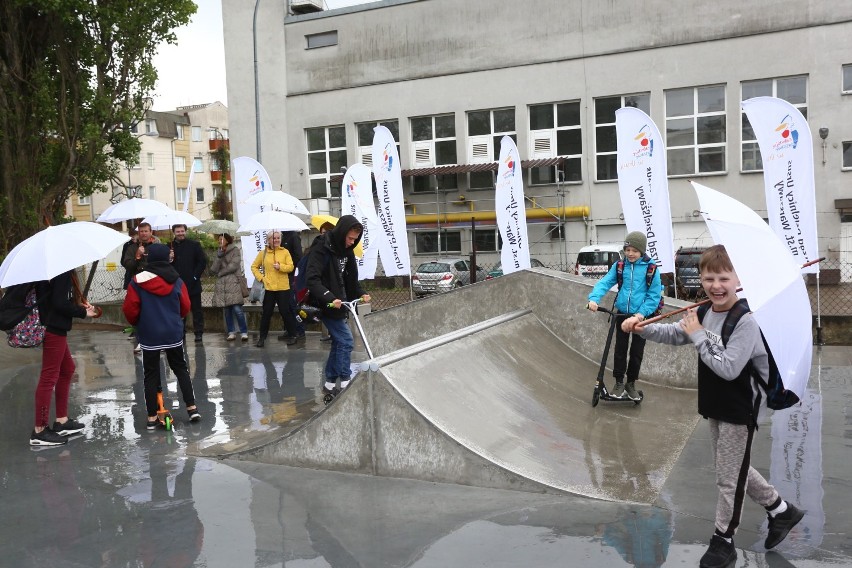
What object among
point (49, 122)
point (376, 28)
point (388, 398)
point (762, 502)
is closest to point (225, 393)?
point (388, 398)

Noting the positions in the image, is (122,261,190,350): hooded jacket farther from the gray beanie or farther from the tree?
the tree

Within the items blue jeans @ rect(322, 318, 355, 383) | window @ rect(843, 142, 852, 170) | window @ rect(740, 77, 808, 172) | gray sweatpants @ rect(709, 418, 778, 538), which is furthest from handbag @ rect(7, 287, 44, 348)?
window @ rect(843, 142, 852, 170)

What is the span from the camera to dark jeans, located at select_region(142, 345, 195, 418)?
287 inches

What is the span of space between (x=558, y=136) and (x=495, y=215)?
444cm

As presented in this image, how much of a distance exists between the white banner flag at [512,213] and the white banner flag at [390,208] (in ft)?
6.85

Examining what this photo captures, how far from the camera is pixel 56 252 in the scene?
6.57 meters

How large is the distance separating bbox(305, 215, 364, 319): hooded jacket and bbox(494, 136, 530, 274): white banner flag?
8.26 m

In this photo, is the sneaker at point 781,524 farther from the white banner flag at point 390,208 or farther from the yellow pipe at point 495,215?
the yellow pipe at point 495,215

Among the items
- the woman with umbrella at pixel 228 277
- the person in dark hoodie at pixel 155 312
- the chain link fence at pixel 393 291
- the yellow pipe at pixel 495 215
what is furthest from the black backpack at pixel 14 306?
the yellow pipe at pixel 495 215

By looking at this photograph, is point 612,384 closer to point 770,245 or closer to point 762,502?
point 762,502

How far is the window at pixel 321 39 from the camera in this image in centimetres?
3797

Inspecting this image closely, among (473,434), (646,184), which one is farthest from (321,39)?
(473,434)

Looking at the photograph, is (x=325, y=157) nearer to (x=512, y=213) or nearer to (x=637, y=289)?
(x=512, y=213)

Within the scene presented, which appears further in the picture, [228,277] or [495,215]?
[495,215]
